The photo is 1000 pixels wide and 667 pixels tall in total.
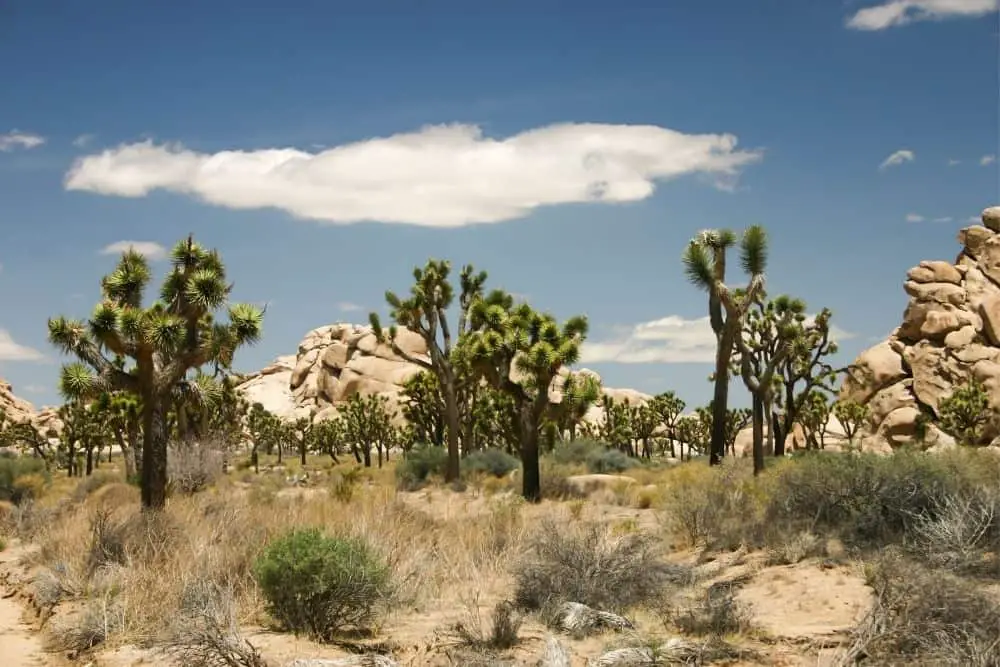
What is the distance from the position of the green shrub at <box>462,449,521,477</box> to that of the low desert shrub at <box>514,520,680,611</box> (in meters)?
19.1

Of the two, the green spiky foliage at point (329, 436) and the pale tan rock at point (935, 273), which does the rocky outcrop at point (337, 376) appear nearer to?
the green spiky foliage at point (329, 436)

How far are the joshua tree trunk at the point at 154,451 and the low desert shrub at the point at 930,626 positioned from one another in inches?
592

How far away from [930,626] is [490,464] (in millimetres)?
23760

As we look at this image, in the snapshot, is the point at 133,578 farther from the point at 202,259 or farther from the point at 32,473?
the point at 32,473

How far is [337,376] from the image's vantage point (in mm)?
104688

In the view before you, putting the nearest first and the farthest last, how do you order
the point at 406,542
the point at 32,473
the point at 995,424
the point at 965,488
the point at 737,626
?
1. the point at 737,626
2. the point at 965,488
3. the point at 406,542
4. the point at 32,473
5. the point at 995,424

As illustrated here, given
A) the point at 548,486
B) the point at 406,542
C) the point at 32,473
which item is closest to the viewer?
the point at 406,542

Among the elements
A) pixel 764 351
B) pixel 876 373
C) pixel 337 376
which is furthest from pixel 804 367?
pixel 337 376

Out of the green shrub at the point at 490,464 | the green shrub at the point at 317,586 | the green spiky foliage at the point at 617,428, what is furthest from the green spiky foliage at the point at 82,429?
the green shrub at the point at 317,586

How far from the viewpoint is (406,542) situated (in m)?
11.9

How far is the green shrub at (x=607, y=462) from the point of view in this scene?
105ft

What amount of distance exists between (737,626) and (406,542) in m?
4.93

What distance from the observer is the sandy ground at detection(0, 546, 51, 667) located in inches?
361

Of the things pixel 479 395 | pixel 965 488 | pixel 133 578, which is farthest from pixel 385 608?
pixel 479 395
